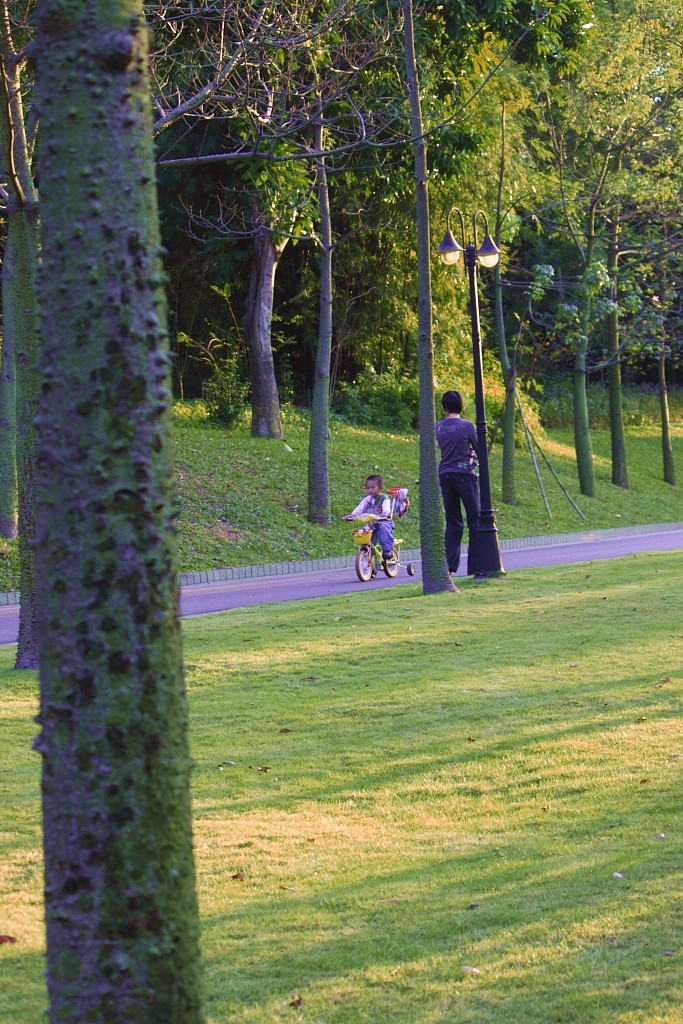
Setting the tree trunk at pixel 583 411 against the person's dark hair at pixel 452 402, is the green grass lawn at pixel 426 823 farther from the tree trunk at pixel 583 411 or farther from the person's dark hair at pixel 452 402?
the tree trunk at pixel 583 411

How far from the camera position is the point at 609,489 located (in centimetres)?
3478

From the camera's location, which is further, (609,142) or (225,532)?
(609,142)

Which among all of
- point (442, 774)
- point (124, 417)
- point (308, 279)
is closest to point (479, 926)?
point (442, 774)

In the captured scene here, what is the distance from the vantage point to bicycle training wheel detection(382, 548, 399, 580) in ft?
58.7

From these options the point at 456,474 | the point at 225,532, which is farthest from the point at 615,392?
the point at 456,474

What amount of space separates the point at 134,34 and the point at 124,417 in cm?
87

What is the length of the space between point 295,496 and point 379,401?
36.2 ft

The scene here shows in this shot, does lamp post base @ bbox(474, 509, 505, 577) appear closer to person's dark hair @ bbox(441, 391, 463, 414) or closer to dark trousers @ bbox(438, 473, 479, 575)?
dark trousers @ bbox(438, 473, 479, 575)

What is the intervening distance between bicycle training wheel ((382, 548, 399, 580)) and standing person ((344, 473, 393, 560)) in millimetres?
78

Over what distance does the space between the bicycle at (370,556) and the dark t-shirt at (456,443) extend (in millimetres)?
2006

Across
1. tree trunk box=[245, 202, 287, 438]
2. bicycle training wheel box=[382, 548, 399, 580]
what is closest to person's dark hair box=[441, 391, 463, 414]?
bicycle training wheel box=[382, 548, 399, 580]

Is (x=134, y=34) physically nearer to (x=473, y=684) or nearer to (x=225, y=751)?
(x=225, y=751)

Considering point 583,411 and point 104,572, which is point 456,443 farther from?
point 583,411

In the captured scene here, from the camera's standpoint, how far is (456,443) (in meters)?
15.2
